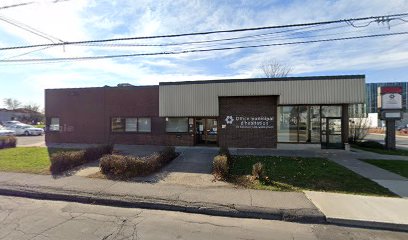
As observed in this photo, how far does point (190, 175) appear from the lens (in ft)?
34.6

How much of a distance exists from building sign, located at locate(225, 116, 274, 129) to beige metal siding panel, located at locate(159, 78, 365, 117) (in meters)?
1.20

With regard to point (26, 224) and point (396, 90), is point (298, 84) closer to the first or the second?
point (396, 90)

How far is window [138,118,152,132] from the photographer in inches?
788

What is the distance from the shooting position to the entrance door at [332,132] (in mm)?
17812

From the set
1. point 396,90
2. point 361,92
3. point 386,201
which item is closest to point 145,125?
point 361,92

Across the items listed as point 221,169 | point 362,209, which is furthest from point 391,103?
point 362,209

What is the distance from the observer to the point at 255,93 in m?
17.5

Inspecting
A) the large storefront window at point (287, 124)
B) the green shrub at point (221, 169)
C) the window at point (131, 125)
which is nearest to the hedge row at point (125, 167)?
the green shrub at point (221, 169)

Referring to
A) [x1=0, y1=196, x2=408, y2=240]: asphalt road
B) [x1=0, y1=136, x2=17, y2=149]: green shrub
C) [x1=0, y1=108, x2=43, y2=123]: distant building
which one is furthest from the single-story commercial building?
[x1=0, y1=108, x2=43, y2=123]: distant building

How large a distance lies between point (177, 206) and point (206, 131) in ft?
41.8

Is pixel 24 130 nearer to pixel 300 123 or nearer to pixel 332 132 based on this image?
pixel 300 123

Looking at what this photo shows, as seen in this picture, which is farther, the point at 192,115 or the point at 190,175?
the point at 192,115

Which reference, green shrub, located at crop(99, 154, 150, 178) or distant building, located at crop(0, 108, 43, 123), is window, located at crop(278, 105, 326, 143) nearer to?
green shrub, located at crop(99, 154, 150, 178)

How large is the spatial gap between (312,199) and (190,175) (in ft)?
15.2
